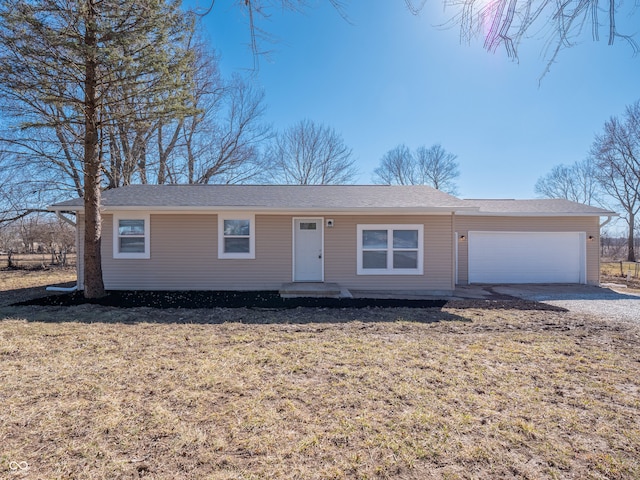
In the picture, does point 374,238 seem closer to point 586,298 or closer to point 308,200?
point 308,200

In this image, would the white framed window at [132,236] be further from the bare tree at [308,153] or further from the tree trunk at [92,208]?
the bare tree at [308,153]

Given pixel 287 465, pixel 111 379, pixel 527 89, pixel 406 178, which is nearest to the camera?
pixel 287 465

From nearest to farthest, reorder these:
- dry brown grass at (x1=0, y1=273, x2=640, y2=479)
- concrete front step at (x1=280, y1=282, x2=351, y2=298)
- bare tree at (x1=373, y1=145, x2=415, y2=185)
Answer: dry brown grass at (x1=0, y1=273, x2=640, y2=479) < concrete front step at (x1=280, y1=282, x2=351, y2=298) < bare tree at (x1=373, y1=145, x2=415, y2=185)

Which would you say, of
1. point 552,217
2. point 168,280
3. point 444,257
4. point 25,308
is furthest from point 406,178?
point 25,308

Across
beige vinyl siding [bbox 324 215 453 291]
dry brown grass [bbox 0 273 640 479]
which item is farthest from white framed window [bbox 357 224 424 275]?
dry brown grass [bbox 0 273 640 479]

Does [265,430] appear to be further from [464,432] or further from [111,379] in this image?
[111,379]

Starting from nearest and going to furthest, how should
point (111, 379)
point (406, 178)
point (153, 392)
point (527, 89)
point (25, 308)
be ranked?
point (527, 89)
point (153, 392)
point (111, 379)
point (25, 308)
point (406, 178)

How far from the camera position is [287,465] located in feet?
6.50

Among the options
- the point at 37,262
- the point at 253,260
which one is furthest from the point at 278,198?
the point at 37,262

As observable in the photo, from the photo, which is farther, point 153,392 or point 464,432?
point 153,392

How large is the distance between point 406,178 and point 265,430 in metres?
31.0

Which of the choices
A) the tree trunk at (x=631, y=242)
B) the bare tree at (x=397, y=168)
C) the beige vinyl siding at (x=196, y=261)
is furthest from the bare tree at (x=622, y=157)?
the beige vinyl siding at (x=196, y=261)

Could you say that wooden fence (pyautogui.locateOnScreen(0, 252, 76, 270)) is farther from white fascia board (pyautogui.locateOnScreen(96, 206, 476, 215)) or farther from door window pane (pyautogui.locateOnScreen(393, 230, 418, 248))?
door window pane (pyautogui.locateOnScreen(393, 230, 418, 248))

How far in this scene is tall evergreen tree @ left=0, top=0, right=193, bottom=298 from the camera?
5484 mm
